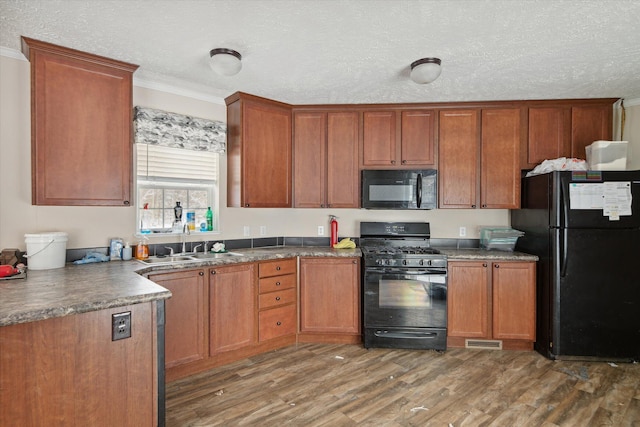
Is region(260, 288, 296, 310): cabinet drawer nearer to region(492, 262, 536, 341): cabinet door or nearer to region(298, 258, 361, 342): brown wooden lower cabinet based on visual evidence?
region(298, 258, 361, 342): brown wooden lower cabinet

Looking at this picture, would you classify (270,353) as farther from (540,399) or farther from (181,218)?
(540,399)

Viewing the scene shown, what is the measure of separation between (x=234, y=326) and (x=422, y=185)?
7.67 feet

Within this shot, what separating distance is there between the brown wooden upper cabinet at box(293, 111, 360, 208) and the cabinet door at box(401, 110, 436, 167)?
0.52 meters

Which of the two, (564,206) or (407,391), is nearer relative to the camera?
(407,391)

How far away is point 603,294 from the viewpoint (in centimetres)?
286

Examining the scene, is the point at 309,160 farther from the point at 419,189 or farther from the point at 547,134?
the point at 547,134

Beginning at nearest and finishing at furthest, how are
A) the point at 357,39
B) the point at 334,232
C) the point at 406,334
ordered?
1. the point at 357,39
2. the point at 406,334
3. the point at 334,232

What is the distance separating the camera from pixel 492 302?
316 cm

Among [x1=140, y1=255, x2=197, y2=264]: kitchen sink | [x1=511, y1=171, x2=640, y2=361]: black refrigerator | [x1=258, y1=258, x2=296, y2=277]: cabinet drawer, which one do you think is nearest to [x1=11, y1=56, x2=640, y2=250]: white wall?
[x1=140, y1=255, x2=197, y2=264]: kitchen sink

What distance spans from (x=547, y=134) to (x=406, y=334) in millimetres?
2522

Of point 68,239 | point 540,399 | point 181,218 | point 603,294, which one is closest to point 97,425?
point 68,239

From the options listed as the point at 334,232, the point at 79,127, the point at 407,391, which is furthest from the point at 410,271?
the point at 79,127

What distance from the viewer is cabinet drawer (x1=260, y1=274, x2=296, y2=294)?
3.07 metres

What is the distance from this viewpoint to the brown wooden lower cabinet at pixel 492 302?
10.3ft
